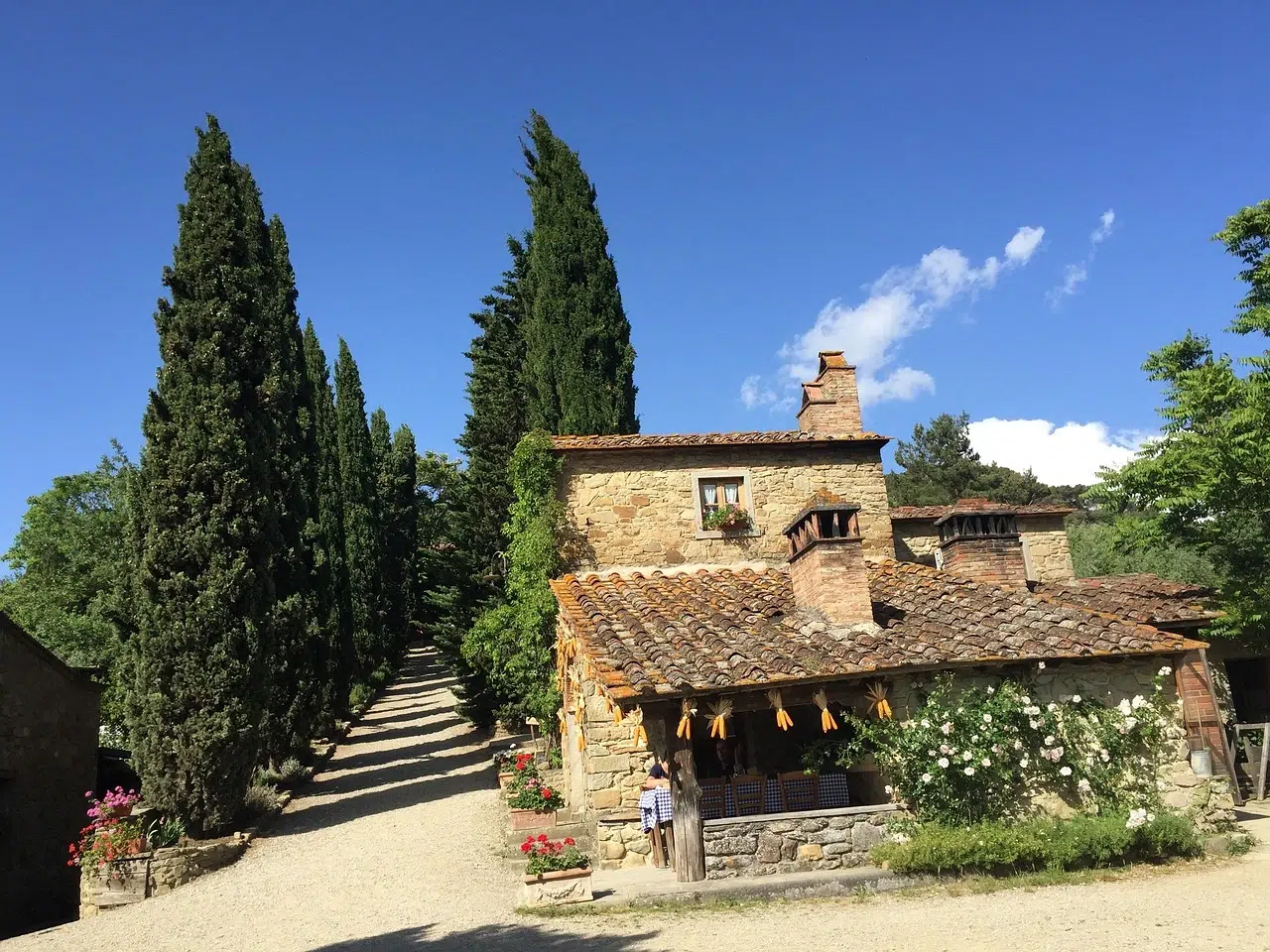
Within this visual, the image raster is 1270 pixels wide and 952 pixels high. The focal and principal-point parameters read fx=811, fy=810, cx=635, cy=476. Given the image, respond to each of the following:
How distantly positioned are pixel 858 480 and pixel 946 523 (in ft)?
6.36

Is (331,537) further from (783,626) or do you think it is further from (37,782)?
(783,626)

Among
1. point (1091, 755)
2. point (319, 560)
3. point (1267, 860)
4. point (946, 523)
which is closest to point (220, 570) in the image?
point (319, 560)

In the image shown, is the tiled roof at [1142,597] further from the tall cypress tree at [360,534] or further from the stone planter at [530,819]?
the tall cypress tree at [360,534]

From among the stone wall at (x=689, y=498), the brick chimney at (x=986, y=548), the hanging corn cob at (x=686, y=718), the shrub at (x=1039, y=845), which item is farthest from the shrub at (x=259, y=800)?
the brick chimney at (x=986, y=548)

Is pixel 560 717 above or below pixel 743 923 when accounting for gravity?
above

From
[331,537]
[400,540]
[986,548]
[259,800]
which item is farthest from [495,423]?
[400,540]

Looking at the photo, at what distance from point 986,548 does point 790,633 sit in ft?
15.8

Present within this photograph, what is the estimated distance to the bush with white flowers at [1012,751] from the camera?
9.73 meters

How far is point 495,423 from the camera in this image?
70.5ft

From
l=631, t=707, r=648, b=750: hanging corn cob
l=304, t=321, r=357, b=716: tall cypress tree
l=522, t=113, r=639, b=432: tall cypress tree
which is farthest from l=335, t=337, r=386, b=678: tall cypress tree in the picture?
l=631, t=707, r=648, b=750: hanging corn cob

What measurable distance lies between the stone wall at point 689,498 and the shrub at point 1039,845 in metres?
6.33

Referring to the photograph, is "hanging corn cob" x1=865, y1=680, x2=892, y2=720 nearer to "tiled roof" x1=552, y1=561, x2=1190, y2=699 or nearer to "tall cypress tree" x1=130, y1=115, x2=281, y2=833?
"tiled roof" x1=552, y1=561, x2=1190, y2=699

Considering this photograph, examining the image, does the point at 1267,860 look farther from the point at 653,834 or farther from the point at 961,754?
the point at 653,834

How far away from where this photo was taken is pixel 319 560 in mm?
19844
